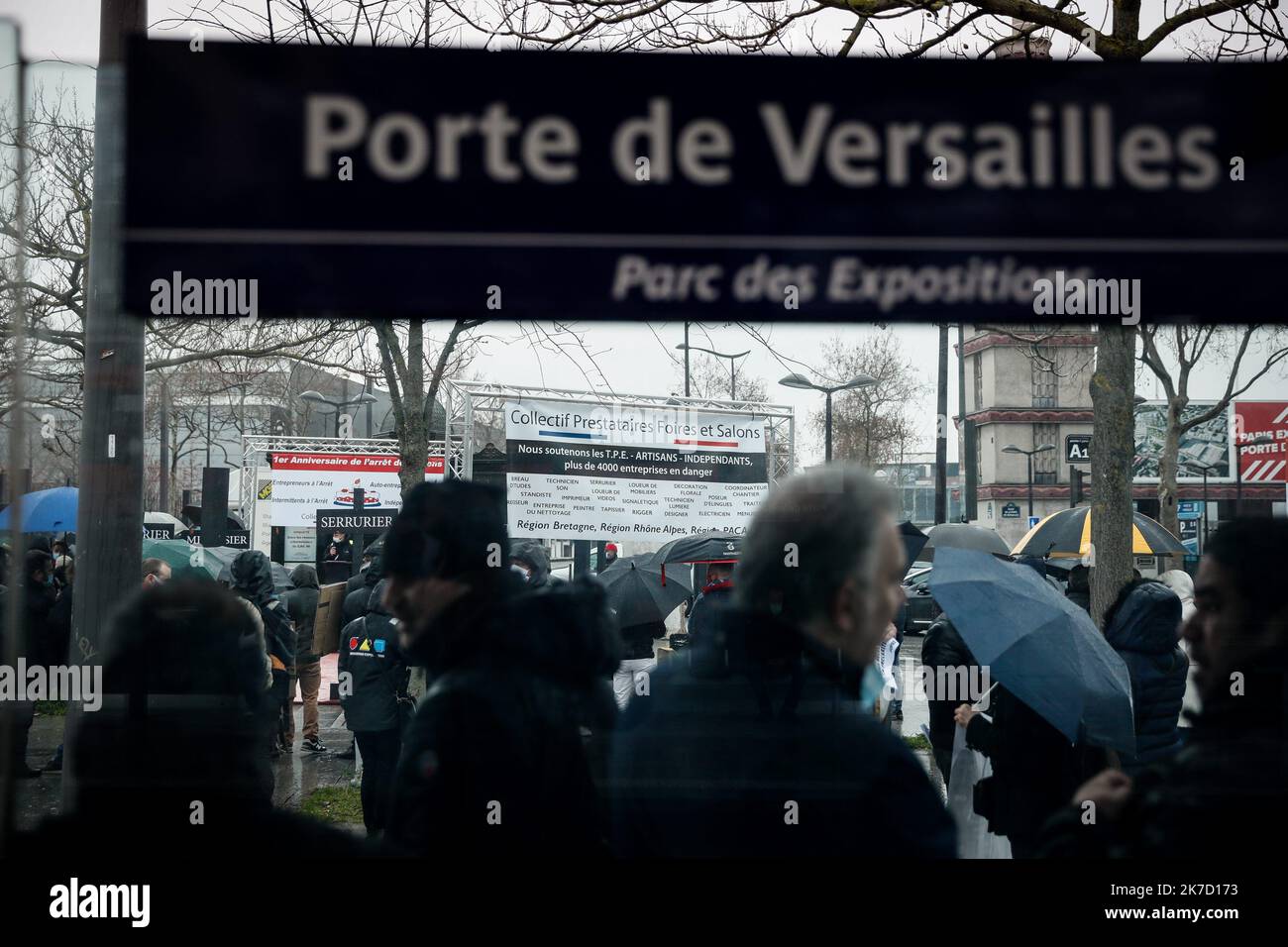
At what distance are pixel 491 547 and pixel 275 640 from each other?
891 mm

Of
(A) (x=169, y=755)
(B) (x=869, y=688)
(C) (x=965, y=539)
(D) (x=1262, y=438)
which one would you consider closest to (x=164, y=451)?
(A) (x=169, y=755)

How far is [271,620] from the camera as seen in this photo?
3.00m

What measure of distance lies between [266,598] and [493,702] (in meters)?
1.30

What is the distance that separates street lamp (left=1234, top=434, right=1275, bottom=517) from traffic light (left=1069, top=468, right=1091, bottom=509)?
27cm

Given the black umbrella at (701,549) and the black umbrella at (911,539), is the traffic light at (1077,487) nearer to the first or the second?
the black umbrella at (911,539)

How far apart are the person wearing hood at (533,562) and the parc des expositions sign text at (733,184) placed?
0.48 m

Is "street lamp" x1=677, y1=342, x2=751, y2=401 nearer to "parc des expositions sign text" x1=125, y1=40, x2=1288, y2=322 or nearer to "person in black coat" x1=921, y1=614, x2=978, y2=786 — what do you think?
"parc des expositions sign text" x1=125, y1=40, x2=1288, y2=322

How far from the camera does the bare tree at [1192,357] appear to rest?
207cm

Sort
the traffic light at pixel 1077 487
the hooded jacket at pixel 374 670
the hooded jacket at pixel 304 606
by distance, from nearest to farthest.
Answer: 1. the traffic light at pixel 1077 487
2. the hooded jacket at pixel 304 606
3. the hooded jacket at pixel 374 670

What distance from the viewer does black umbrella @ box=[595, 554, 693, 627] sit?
2219mm

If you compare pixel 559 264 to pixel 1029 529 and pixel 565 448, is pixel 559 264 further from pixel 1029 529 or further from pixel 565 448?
pixel 1029 529

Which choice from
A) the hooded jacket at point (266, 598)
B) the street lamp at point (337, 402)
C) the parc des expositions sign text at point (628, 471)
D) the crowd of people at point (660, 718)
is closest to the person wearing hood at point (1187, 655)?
the crowd of people at point (660, 718)

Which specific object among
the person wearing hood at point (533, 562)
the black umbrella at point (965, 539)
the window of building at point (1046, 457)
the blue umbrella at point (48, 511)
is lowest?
the person wearing hood at point (533, 562)

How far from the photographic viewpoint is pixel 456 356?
A: 2193mm
